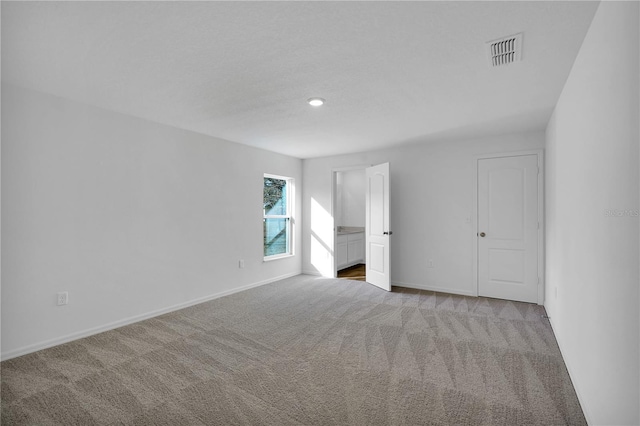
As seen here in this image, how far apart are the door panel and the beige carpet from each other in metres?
A: 0.61

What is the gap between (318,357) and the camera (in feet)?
9.04

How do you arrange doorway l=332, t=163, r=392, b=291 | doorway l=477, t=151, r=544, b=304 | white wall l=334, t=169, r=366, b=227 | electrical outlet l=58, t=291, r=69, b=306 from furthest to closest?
1. white wall l=334, t=169, r=366, b=227
2. doorway l=332, t=163, r=392, b=291
3. doorway l=477, t=151, r=544, b=304
4. electrical outlet l=58, t=291, r=69, b=306

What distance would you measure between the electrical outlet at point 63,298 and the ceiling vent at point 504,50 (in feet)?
13.7

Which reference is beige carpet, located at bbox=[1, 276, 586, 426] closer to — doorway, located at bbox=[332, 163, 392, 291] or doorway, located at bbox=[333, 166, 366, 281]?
doorway, located at bbox=[332, 163, 392, 291]

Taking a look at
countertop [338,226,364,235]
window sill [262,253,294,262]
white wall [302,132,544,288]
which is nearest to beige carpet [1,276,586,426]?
white wall [302,132,544,288]

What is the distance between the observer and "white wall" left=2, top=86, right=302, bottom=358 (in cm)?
279

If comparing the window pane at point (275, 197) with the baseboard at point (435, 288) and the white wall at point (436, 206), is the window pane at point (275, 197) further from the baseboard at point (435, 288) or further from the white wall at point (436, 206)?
the baseboard at point (435, 288)

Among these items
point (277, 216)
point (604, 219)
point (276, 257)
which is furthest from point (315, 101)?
point (276, 257)

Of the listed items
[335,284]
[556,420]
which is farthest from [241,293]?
[556,420]

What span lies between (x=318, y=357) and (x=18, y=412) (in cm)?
Answer: 205

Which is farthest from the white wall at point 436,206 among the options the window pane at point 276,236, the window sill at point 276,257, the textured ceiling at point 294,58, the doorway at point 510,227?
the window sill at point 276,257

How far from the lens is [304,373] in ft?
8.15

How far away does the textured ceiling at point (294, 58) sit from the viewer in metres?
1.76

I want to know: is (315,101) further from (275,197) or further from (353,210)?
(353,210)
